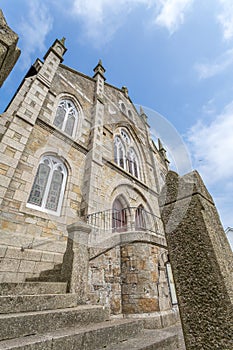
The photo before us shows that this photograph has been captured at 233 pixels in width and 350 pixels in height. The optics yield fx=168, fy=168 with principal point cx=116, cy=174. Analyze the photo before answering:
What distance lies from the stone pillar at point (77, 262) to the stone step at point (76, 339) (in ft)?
2.80

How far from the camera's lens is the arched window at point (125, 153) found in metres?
9.91

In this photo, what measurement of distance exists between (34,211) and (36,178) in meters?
1.16

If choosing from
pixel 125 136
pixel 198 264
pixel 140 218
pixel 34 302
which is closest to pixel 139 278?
pixel 34 302

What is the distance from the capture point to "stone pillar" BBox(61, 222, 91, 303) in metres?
2.94

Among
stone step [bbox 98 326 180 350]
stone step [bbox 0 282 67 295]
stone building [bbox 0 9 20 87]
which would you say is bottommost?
stone step [bbox 98 326 180 350]

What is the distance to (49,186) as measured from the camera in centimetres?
559

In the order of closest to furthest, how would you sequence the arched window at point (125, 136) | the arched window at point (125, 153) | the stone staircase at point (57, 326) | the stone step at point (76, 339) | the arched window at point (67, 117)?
the stone step at point (76, 339) < the stone staircase at point (57, 326) < the arched window at point (67, 117) < the arched window at point (125, 153) < the arched window at point (125, 136)

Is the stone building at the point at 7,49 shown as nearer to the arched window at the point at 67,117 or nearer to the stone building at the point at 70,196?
the stone building at the point at 70,196

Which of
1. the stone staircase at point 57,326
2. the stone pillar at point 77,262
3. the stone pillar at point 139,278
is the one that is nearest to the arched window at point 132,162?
the stone pillar at point 139,278

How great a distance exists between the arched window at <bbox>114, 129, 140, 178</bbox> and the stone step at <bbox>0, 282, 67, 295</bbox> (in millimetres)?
7232

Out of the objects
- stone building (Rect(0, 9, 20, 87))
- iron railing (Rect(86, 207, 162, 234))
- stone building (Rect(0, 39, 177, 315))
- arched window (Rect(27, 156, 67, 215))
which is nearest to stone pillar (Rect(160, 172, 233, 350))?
stone building (Rect(0, 9, 20, 87))

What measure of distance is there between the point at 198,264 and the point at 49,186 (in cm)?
520

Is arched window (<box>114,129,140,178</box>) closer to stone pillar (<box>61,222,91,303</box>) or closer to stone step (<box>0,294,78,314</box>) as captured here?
stone pillar (<box>61,222,91,303</box>)

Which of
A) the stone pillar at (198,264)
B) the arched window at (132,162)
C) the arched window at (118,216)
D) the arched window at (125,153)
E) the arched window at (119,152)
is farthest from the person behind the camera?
the arched window at (132,162)
